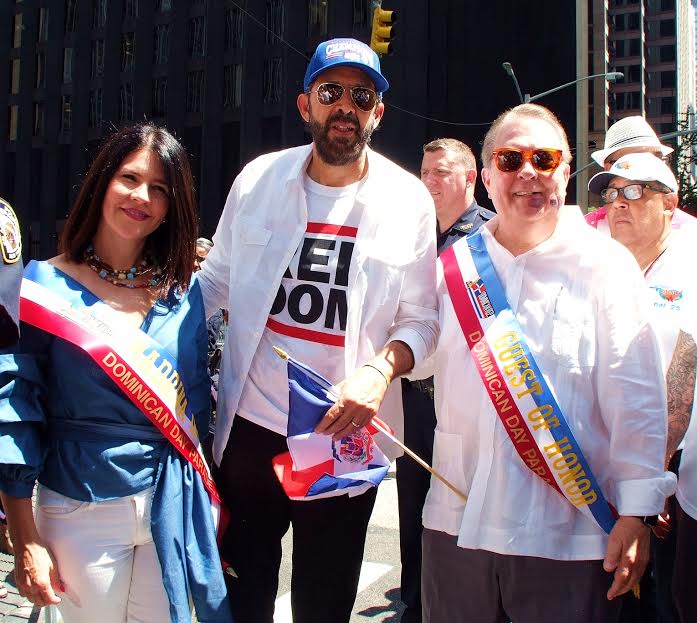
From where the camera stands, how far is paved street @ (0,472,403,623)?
12.6 ft

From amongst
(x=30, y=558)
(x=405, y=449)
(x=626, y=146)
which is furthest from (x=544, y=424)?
(x=626, y=146)

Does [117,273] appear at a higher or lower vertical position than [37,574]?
higher

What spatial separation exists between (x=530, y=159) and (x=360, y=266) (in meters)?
0.62

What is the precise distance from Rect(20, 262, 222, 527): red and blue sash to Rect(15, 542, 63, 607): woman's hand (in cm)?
45

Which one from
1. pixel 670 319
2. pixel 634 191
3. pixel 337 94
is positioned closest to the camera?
pixel 337 94

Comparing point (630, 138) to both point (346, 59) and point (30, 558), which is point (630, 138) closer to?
point (346, 59)

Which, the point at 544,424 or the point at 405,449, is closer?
the point at 544,424

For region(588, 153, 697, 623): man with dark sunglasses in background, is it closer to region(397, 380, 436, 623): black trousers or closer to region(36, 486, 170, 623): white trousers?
region(397, 380, 436, 623): black trousers

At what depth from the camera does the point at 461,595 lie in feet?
7.02

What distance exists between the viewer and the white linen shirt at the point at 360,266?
247 cm

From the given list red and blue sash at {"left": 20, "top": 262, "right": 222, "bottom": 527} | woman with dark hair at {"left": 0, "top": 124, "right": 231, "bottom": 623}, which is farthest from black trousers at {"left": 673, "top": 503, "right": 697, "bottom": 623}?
red and blue sash at {"left": 20, "top": 262, "right": 222, "bottom": 527}

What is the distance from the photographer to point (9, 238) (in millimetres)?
1495

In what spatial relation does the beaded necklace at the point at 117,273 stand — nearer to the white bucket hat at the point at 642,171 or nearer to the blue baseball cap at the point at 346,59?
the blue baseball cap at the point at 346,59

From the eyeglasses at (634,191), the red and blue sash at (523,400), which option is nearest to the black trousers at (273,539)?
the red and blue sash at (523,400)
